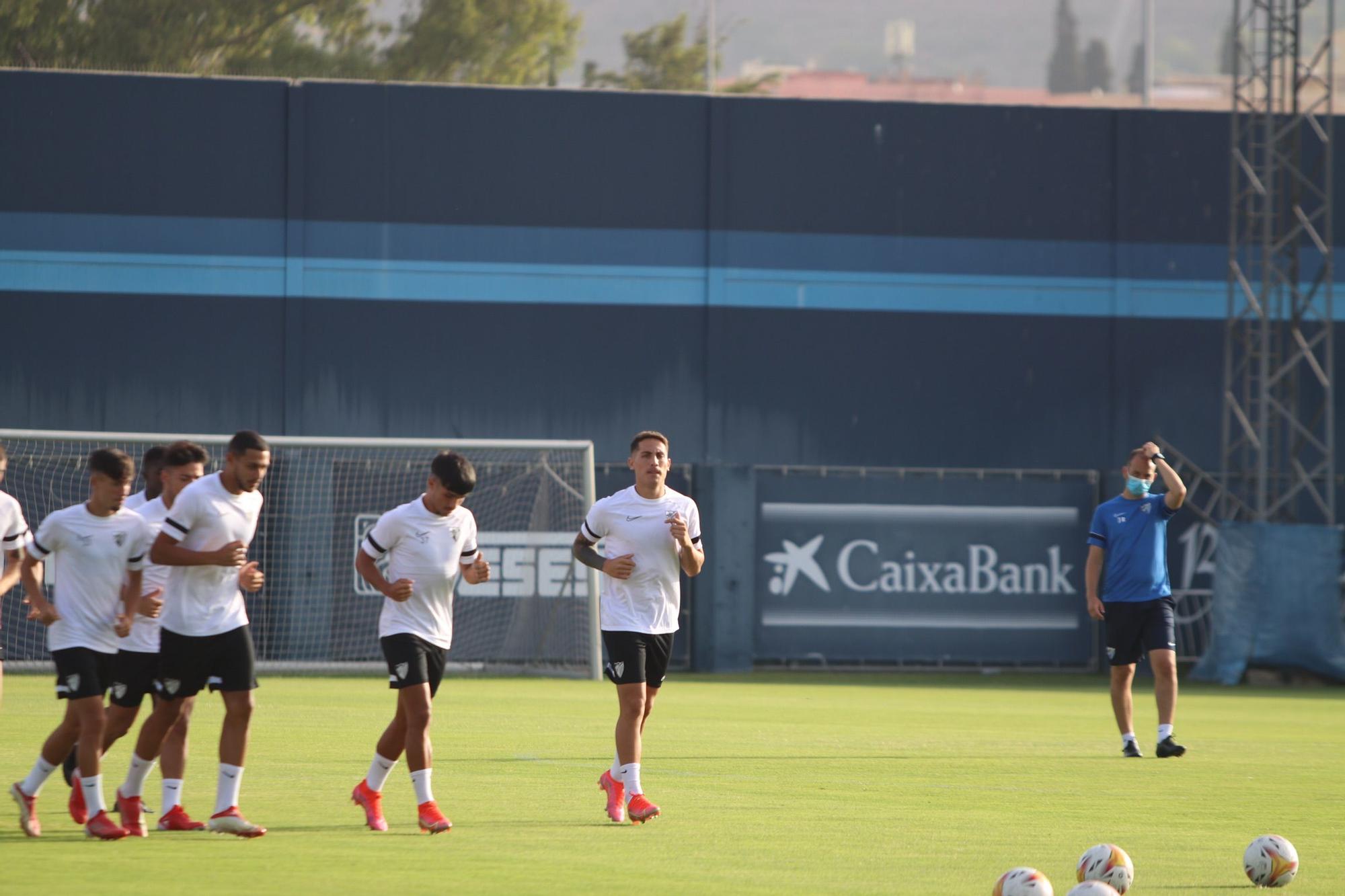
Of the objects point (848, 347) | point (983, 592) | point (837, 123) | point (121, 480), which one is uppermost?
point (837, 123)

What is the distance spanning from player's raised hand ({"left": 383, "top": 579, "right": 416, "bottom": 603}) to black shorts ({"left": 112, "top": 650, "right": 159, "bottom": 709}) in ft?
3.99

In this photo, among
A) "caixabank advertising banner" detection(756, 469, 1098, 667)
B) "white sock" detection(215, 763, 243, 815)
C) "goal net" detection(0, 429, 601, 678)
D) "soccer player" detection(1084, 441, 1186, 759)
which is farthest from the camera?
"caixabank advertising banner" detection(756, 469, 1098, 667)

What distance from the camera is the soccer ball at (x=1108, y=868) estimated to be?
6.98m

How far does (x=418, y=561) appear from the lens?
8797mm

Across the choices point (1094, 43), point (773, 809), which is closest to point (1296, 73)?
point (1094, 43)

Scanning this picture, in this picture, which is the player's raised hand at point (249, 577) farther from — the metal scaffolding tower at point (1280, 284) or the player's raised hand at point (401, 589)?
the metal scaffolding tower at point (1280, 284)

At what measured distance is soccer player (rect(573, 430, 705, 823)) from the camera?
31.0 feet

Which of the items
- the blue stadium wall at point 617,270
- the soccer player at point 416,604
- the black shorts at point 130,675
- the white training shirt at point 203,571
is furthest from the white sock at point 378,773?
the blue stadium wall at point 617,270

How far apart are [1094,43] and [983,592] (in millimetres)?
9460

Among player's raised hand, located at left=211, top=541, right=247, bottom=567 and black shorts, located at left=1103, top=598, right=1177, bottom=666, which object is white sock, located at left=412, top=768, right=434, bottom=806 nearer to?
player's raised hand, located at left=211, top=541, right=247, bottom=567

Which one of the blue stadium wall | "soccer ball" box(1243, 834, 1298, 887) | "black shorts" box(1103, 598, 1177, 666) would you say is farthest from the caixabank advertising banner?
"soccer ball" box(1243, 834, 1298, 887)

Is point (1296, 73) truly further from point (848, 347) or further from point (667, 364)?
point (667, 364)

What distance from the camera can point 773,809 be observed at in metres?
9.74

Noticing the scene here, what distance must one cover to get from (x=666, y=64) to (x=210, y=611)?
20921mm
